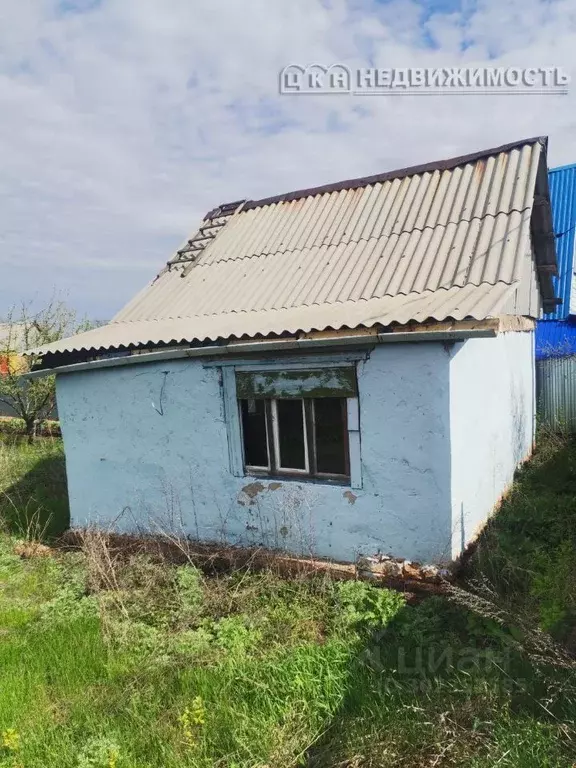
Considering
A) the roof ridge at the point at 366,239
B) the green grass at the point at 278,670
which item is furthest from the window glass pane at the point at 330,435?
the roof ridge at the point at 366,239

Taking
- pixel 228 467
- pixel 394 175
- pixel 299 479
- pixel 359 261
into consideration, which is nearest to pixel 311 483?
pixel 299 479

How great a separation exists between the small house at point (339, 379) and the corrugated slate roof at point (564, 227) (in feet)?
15.4

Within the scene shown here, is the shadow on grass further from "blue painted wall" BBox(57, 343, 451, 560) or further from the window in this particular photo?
the window

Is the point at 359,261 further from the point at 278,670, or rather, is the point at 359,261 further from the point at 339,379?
the point at 278,670

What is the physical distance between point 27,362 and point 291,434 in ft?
36.5

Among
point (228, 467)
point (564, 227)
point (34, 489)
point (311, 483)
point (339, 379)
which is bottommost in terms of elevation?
point (34, 489)

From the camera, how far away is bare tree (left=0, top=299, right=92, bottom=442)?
47.7 feet

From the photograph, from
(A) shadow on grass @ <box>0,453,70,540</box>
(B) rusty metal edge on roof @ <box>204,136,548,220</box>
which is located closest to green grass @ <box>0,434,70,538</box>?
(A) shadow on grass @ <box>0,453,70,540</box>

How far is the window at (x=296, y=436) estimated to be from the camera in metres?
5.83

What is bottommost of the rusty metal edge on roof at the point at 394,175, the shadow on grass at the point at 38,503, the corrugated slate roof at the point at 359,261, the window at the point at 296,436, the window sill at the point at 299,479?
the shadow on grass at the point at 38,503

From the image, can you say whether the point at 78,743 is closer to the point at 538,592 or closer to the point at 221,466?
the point at 221,466

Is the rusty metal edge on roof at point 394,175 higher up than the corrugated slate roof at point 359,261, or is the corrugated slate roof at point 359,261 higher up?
the rusty metal edge on roof at point 394,175

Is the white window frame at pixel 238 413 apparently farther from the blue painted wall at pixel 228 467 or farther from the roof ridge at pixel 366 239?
the roof ridge at pixel 366 239

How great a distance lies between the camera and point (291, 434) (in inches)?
240
